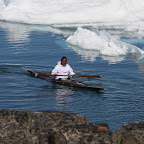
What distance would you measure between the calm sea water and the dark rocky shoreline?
17.7 ft

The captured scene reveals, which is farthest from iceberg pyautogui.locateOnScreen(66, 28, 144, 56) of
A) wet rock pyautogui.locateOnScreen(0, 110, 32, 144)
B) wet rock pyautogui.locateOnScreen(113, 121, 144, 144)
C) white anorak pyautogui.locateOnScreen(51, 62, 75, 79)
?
wet rock pyautogui.locateOnScreen(113, 121, 144, 144)

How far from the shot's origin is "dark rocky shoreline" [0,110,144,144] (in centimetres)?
492

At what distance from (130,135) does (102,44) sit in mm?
16824

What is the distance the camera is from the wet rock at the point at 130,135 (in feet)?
16.1

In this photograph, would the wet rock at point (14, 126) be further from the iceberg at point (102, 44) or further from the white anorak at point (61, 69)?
the iceberg at point (102, 44)

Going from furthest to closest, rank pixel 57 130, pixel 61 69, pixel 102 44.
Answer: pixel 102 44, pixel 61 69, pixel 57 130

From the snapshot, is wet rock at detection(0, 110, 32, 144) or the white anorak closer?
wet rock at detection(0, 110, 32, 144)

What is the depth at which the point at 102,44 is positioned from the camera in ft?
70.8

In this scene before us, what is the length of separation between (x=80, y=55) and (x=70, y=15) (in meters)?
7.62

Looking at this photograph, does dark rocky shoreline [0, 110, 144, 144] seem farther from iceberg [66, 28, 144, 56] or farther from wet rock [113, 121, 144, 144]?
iceberg [66, 28, 144, 56]

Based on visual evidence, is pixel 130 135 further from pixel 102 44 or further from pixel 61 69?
pixel 102 44

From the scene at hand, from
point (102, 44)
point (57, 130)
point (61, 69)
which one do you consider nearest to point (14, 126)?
point (57, 130)

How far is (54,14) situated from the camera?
91.7 feet

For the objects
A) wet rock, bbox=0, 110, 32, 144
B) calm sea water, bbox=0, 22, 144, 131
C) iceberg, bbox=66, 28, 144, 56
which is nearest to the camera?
wet rock, bbox=0, 110, 32, 144
